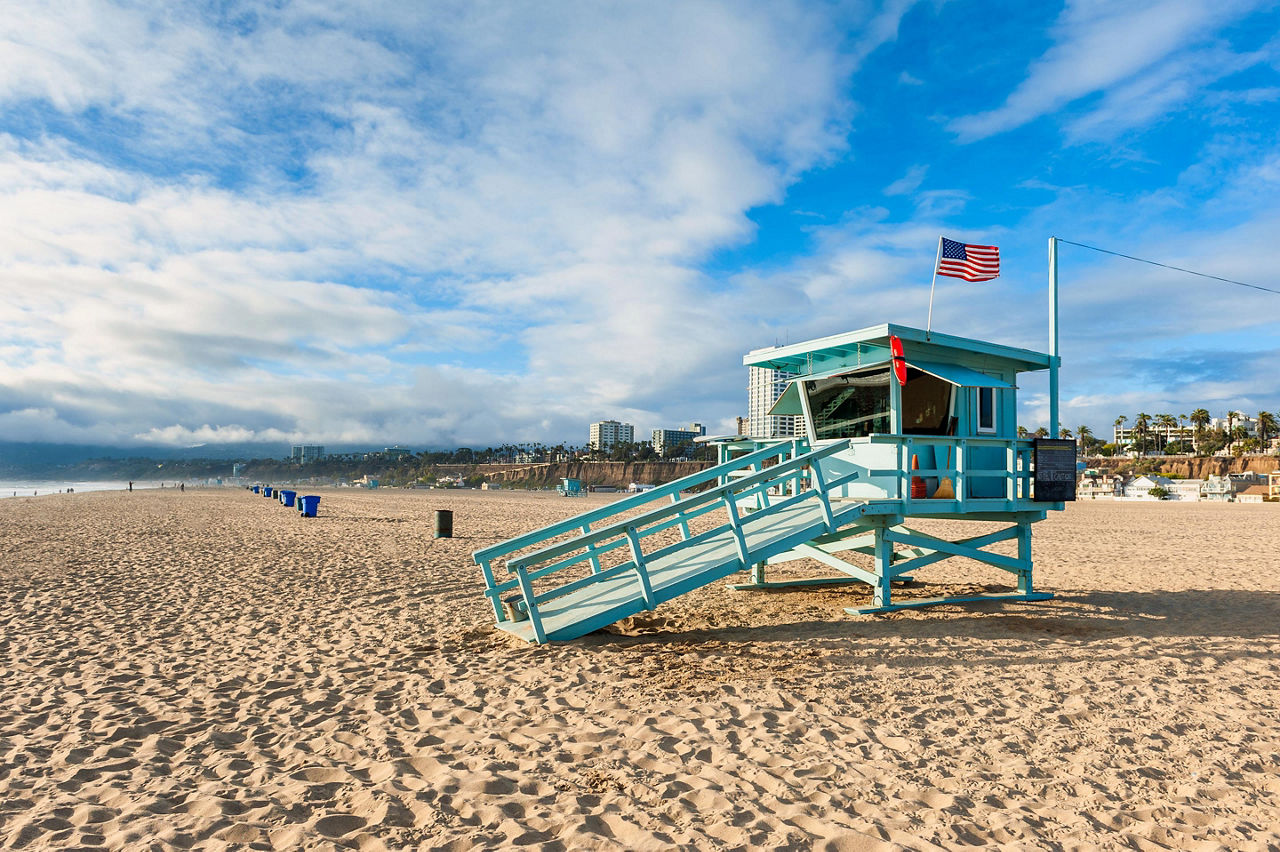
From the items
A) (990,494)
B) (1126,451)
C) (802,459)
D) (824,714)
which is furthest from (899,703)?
(1126,451)

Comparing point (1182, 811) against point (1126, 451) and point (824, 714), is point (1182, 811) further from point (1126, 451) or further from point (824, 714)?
point (1126, 451)

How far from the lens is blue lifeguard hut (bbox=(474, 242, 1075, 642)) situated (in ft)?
25.8

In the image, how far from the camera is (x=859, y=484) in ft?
31.0

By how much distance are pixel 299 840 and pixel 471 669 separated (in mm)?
3174

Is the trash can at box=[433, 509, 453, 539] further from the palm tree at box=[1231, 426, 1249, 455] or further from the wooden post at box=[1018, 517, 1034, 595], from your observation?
the palm tree at box=[1231, 426, 1249, 455]

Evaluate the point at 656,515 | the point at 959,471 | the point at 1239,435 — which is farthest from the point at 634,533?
the point at 1239,435

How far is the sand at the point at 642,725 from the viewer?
3.85 meters

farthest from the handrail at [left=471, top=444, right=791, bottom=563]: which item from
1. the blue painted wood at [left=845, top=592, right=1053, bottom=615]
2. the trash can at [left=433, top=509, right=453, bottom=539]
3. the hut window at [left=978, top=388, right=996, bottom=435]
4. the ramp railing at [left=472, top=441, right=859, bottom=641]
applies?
the trash can at [left=433, top=509, right=453, bottom=539]

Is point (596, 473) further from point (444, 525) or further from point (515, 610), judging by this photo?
point (515, 610)

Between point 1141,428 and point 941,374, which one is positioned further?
point 1141,428

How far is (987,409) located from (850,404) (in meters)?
1.97

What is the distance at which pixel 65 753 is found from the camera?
473 cm

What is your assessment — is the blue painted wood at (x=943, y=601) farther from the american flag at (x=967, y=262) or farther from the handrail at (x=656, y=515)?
the american flag at (x=967, y=262)

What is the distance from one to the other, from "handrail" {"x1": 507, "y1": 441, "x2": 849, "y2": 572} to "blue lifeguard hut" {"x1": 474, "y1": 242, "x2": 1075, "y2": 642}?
3 cm
